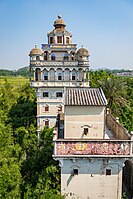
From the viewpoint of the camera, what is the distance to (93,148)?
10.9 m

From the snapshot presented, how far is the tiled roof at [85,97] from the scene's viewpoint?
12312 mm

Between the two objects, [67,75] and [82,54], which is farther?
[67,75]

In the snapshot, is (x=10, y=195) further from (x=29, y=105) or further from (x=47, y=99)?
(x=29, y=105)

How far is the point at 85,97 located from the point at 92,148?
3195 mm

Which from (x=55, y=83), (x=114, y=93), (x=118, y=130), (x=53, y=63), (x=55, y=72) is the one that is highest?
(x=53, y=63)

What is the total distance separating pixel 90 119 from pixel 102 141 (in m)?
1.87

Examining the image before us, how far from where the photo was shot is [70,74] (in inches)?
1137

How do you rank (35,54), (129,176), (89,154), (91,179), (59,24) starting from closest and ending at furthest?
1. (89,154)
2. (91,179)
3. (129,176)
4. (35,54)
5. (59,24)

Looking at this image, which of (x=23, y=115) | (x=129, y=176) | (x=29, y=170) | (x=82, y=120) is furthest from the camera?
(x=23, y=115)

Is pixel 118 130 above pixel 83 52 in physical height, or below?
below

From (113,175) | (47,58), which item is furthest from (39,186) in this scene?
(47,58)

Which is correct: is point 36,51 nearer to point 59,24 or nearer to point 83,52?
point 83,52

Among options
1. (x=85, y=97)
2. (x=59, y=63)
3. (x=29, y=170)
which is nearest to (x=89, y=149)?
(x=85, y=97)

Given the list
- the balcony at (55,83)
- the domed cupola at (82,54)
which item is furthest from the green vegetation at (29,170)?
the domed cupola at (82,54)
